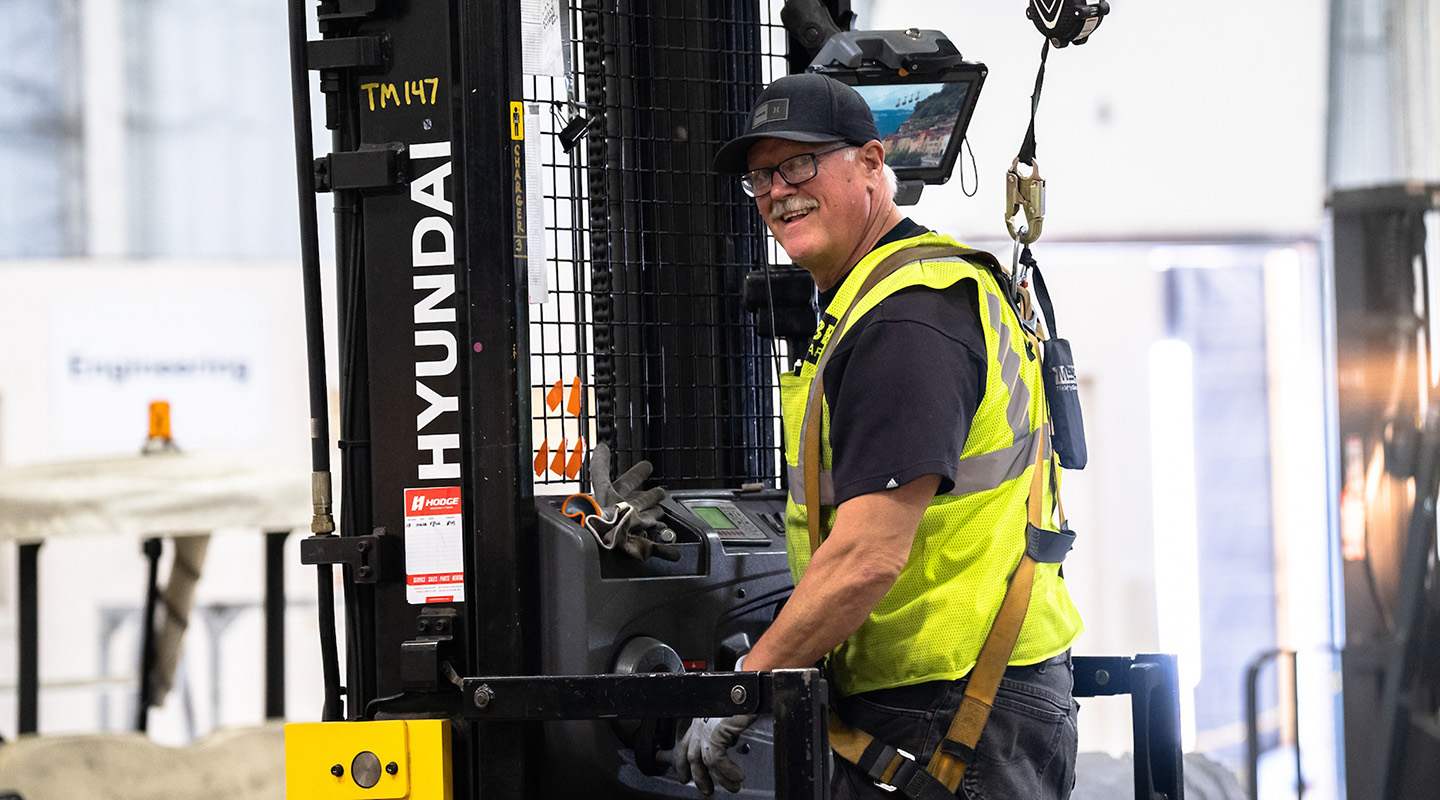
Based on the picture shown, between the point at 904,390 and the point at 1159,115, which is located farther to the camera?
the point at 1159,115

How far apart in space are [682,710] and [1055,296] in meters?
4.69

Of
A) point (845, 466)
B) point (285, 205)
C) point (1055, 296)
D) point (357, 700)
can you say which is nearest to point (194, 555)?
point (285, 205)

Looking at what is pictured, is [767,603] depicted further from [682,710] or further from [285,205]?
[285,205]

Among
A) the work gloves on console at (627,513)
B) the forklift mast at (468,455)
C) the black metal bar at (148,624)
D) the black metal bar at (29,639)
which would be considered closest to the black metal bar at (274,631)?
the black metal bar at (148,624)

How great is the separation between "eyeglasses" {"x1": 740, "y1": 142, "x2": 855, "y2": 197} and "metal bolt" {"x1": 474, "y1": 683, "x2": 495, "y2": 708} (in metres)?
0.96

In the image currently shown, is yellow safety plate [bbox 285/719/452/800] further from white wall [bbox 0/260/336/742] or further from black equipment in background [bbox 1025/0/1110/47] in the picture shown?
white wall [bbox 0/260/336/742]

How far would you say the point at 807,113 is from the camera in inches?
82.6

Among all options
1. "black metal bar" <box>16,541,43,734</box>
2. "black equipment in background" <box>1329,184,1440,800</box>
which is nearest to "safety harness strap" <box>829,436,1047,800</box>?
"black metal bar" <box>16,541,43,734</box>

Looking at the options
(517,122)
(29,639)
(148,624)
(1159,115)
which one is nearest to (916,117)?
(517,122)

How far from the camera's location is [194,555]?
568 centimetres

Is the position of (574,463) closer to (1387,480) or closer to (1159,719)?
(1159,719)

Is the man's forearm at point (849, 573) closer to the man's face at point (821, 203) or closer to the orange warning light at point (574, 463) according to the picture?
the man's face at point (821, 203)

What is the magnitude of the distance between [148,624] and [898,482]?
4825 mm

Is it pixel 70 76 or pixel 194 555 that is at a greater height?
pixel 70 76
